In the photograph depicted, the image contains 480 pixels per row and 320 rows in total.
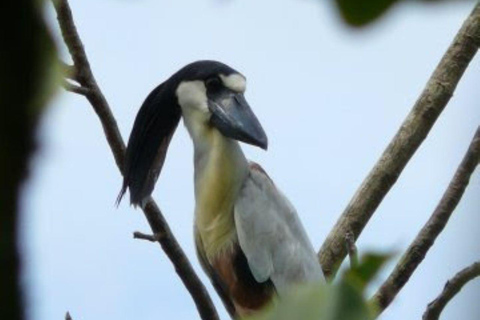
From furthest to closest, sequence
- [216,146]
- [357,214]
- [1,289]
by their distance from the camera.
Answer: [216,146]
[357,214]
[1,289]

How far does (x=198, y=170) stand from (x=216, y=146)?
14cm

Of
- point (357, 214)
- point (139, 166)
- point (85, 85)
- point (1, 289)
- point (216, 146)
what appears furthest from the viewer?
point (216, 146)

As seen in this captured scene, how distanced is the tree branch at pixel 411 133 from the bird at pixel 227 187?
244 millimetres

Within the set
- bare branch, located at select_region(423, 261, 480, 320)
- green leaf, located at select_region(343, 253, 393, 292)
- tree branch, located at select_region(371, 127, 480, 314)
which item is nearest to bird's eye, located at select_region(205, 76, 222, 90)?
tree branch, located at select_region(371, 127, 480, 314)

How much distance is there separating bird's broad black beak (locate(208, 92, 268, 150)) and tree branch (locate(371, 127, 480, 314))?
0.80m

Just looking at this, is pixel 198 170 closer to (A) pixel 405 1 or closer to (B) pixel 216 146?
(B) pixel 216 146

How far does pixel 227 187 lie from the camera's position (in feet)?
12.3

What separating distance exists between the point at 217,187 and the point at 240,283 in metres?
0.42

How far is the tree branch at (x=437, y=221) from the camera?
8.39 feet

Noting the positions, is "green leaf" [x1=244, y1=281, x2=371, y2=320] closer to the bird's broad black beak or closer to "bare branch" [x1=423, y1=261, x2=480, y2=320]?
"bare branch" [x1=423, y1=261, x2=480, y2=320]

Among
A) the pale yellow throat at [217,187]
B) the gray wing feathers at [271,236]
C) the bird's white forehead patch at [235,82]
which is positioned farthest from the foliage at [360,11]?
the bird's white forehead patch at [235,82]

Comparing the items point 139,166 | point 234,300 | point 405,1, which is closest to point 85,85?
point 139,166

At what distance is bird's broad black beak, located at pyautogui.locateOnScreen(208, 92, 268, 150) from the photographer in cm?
340

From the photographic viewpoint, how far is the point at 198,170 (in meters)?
3.91
